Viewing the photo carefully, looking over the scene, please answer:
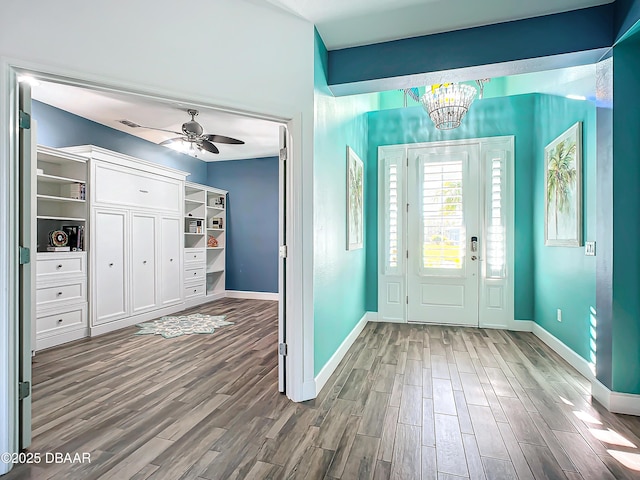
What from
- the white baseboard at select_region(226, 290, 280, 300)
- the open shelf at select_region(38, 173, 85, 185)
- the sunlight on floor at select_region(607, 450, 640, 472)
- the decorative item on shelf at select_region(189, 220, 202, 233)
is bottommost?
the sunlight on floor at select_region(607, 450, 640, 472)

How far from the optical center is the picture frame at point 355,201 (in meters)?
3.70

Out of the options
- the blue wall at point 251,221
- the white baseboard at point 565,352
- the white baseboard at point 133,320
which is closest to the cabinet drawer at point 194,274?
the white baseboard at point 133,320

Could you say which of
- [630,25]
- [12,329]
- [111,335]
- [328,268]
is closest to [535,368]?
[328,268]

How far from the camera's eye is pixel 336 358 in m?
3.22

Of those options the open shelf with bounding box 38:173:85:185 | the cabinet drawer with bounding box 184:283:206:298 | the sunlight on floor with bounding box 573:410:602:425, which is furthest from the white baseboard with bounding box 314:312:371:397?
the open shelf with bounding box 38:173:85:185

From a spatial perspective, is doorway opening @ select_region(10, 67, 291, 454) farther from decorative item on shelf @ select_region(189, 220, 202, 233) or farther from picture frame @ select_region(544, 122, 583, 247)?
picture frame @ select_region(544, 122, 583, 247)

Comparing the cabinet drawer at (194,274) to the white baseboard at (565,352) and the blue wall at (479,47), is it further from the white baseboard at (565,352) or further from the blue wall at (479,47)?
the white baseboard at (565,352)

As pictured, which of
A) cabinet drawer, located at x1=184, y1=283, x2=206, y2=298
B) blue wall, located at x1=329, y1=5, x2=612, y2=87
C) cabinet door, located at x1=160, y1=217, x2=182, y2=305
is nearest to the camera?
blue wall, located at x1=329, y1=5, x2=612, y2=87

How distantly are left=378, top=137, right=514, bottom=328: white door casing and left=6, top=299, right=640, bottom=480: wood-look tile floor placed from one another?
100 cm

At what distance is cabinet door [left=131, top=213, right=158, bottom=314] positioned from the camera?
4688mm

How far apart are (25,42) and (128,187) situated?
2991mm

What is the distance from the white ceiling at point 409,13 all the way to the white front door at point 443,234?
2.26 metres

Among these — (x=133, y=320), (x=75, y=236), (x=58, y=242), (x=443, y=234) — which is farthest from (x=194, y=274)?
(x=443, y=234)

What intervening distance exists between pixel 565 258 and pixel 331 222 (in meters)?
2.35
